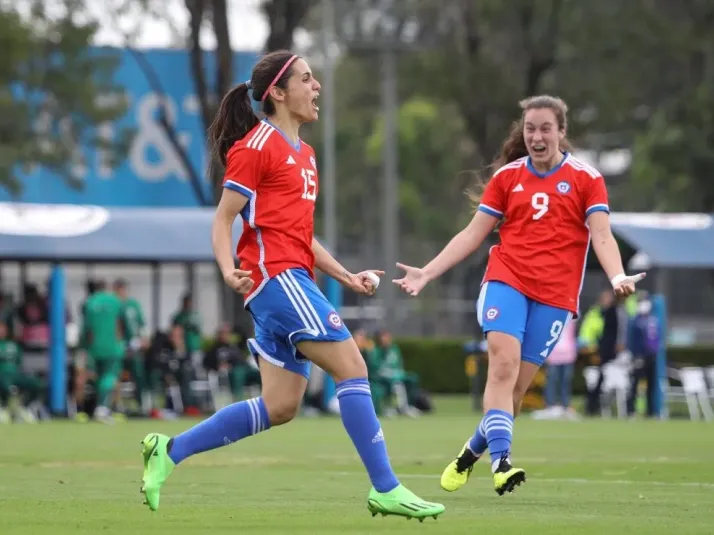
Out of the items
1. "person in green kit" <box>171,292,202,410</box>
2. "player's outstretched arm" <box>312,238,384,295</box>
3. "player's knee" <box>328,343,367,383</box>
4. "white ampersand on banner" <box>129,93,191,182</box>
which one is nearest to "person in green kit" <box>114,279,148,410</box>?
"person in green kit" <box>171,292,202,410</box>

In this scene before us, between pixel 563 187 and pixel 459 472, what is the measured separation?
1676 mm

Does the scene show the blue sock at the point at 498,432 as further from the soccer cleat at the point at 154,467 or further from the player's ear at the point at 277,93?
the player's ear at the point at 277,93

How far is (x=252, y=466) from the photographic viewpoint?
1270 centimetres

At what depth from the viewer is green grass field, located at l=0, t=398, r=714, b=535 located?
7547 mm

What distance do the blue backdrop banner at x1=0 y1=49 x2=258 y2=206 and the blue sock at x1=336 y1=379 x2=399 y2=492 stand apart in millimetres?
25557

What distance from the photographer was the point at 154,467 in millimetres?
7691

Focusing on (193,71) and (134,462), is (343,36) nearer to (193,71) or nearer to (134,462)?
(193,71)

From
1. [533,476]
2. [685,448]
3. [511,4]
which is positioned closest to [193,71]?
[511,4]

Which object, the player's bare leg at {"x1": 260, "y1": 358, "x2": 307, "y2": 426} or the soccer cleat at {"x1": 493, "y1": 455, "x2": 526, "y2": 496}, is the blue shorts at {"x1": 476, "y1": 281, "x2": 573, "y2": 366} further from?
the player's bare leg at {"x1": 260, "y1": 358, "x2": 307, "y2": 426}

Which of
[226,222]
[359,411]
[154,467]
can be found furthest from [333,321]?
[154,467]

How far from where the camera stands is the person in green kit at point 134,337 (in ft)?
77.8

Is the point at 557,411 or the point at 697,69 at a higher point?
the point at 697,69

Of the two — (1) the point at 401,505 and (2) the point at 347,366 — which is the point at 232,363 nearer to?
(2) the point at 347,366

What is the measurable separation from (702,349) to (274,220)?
93.2 feet
